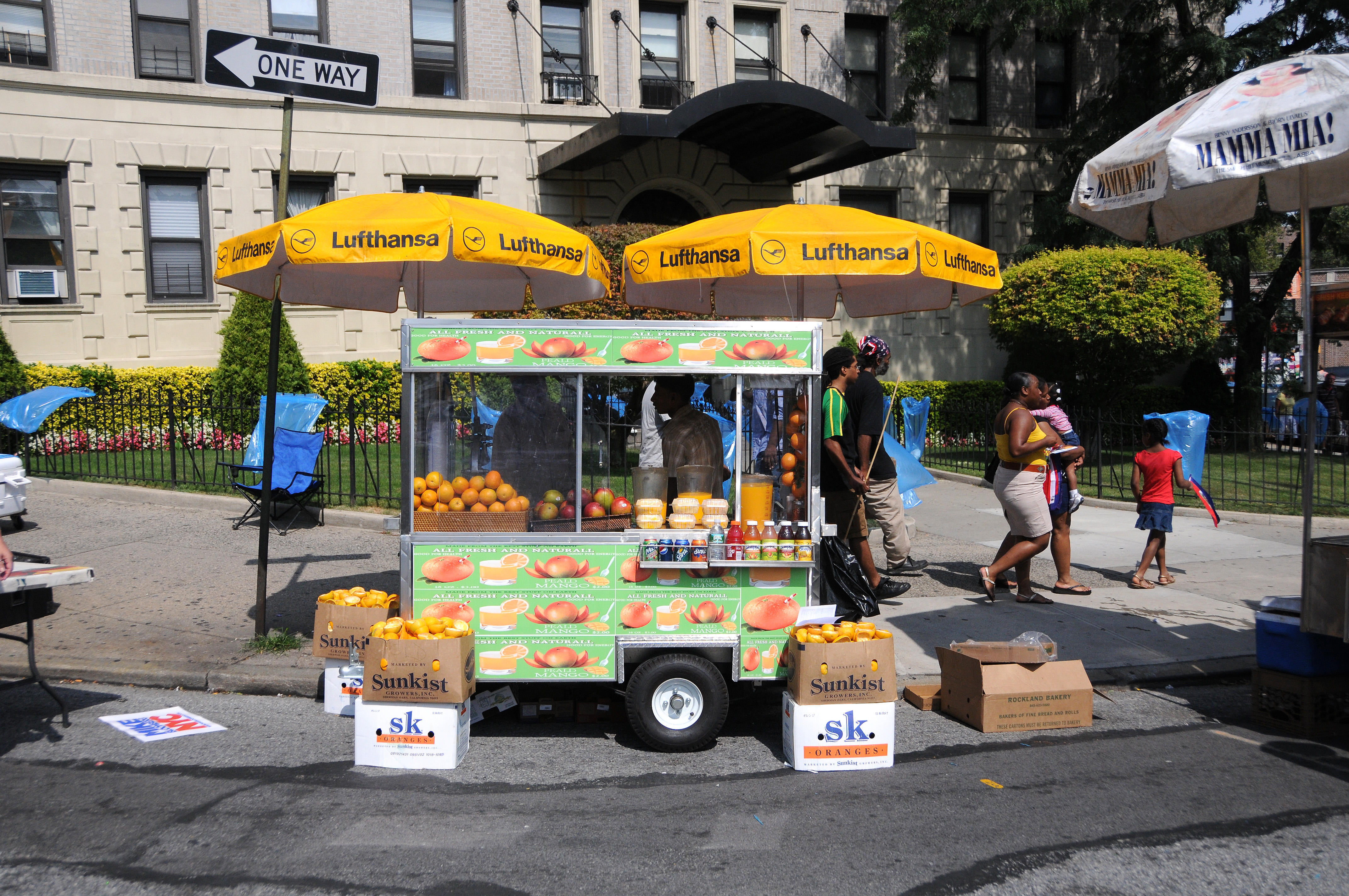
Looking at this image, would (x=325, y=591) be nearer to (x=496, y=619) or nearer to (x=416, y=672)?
(x=496, y=619)

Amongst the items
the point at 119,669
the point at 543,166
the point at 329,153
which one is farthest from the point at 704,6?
the point at 119,669

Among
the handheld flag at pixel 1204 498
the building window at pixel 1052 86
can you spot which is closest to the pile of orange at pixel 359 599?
the handheld flag at pixel 1204 498

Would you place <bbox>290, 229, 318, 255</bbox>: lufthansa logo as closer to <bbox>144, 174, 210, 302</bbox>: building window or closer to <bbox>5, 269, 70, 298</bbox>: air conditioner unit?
<bbox>144, 174, 210, 302</bbox>: building window

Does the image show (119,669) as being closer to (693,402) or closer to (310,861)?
(310,861)

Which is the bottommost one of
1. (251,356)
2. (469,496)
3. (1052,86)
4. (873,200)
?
(469,496)

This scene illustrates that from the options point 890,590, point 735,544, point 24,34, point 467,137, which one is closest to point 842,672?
point 735,544

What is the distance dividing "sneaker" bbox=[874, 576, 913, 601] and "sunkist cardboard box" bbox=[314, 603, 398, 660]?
14.0ft

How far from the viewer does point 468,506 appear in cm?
549

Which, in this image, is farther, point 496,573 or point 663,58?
point 663,58

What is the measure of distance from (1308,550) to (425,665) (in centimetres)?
474

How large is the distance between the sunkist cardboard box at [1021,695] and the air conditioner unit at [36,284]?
1669cm

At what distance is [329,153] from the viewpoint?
58.7ft

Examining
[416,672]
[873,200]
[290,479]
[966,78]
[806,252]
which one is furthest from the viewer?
[966,78]

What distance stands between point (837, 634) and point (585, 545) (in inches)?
55.1
